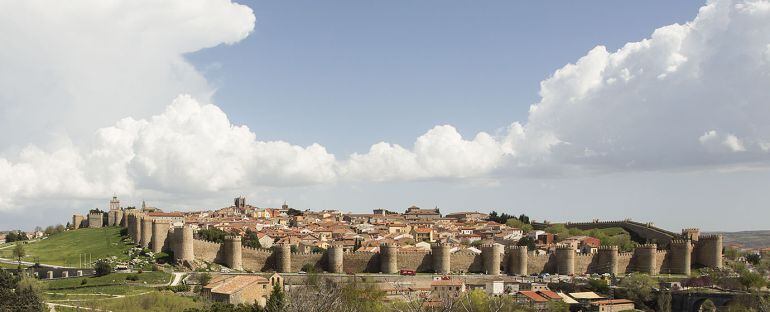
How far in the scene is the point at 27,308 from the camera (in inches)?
1308

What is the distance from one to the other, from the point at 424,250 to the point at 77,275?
23.8 m

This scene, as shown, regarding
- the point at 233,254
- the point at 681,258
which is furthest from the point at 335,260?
the point at 681,258

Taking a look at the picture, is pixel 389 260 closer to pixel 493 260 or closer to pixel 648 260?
pixel 493 260

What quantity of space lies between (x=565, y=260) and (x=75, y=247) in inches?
1628

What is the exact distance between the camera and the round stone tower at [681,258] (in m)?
58.8

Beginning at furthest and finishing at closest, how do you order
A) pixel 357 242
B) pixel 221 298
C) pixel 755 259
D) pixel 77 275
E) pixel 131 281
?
pixel 755 259 → pixel 357 242 → pixel 77 275 → pixel 131 281 → pixel 221 298

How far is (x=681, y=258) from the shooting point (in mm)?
59000

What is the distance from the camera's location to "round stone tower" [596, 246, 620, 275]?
57403mm

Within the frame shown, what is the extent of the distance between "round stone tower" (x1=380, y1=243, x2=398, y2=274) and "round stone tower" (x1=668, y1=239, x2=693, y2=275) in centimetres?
2213

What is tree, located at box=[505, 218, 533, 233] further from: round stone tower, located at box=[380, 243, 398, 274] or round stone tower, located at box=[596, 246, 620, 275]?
round stone tower, located at box=[380, 243, 398, 274]

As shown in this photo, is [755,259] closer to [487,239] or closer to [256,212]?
[487,239]

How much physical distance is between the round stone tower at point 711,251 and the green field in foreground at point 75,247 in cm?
4403

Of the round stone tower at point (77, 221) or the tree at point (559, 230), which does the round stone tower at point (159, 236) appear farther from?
the round stone tower at point (77, 221)

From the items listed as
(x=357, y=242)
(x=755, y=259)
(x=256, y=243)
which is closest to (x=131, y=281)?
(x=256, y=243)
